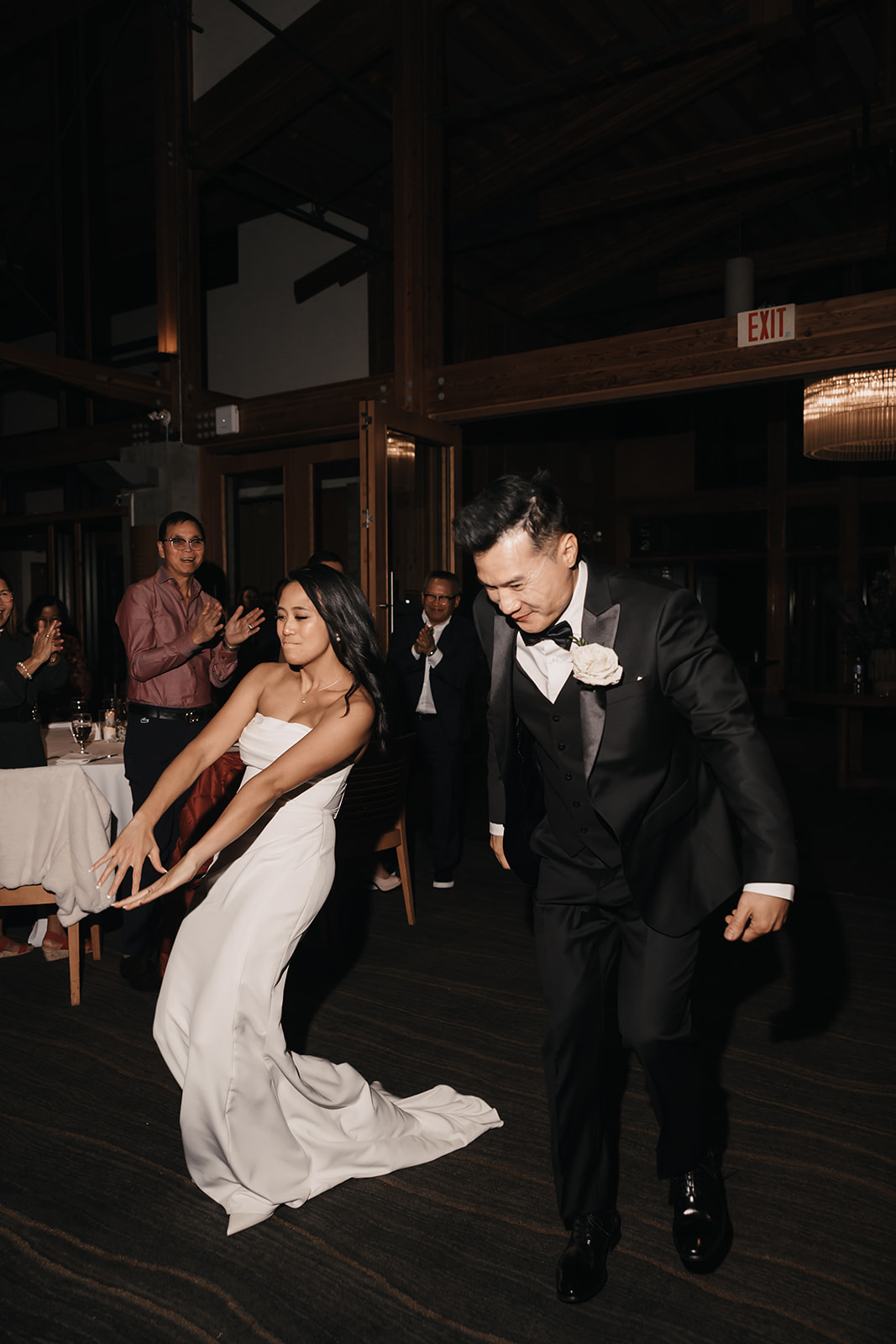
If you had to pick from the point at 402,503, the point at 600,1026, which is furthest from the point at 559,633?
the point at 402,503

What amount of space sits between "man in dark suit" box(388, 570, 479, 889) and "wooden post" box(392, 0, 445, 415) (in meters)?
2.07

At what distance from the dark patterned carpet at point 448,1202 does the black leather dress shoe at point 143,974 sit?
66 millimetres

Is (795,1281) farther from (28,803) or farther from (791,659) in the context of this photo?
(791,659)

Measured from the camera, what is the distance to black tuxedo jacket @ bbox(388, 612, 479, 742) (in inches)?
194

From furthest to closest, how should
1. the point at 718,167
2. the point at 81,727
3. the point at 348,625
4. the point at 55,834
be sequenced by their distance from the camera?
the point at 718,167
the point at 81,727
the point at 55,834
the point at 348,625

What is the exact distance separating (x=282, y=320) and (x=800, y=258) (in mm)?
5884

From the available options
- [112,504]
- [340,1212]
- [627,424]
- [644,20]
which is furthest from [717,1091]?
[627,424]

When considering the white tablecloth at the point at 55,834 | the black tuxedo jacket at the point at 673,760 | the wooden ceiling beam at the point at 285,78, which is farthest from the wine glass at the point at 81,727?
the wooden ceiling beam at the point at 285,78

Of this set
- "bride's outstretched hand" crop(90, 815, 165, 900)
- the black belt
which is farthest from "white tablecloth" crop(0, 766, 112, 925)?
"bride's outstretched hand" crop(90, 815, 165, 900)

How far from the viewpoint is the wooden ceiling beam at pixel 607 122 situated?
716 cm

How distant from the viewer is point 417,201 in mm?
6531

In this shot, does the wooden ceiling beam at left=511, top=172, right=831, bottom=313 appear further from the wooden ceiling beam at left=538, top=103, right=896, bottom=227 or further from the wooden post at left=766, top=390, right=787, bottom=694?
the wooden post at left=766, top=390, right=787, bottom=694

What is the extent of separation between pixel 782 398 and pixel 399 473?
8077 millimetres

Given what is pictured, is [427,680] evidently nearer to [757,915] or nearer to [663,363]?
[663,363]
